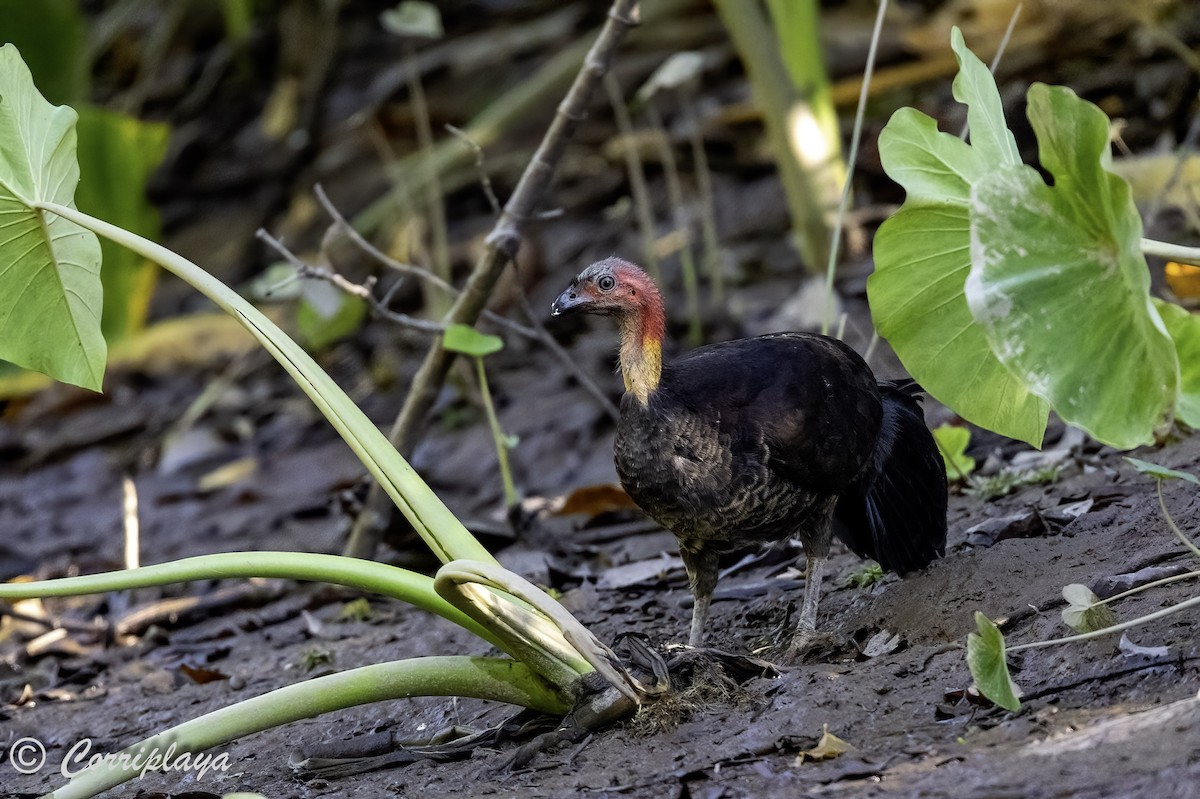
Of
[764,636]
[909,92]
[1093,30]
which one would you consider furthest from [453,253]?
[764,636]

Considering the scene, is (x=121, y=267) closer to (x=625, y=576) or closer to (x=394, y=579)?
(x=625, y=576)

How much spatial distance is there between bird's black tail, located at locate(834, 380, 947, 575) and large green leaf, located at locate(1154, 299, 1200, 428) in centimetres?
112

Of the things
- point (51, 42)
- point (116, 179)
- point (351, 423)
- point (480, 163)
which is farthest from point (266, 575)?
point (51, 42)

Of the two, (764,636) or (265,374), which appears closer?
(764,636)

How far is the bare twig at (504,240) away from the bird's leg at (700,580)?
1.19m

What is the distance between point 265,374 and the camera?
8.11 metres

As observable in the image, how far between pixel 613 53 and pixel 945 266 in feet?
4.46

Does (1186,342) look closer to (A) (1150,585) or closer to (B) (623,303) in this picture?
(A) (1150,585)

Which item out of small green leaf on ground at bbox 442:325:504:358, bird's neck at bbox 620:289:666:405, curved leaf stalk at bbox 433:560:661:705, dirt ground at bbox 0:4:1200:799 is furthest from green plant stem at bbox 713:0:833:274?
curved leaf stalk at bbox 433:560:661:705

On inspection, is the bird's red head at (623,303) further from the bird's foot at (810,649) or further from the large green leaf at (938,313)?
the bird's foot at (810,649)

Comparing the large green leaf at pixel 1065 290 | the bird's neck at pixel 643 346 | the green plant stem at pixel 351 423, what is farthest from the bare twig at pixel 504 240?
the large green leaf at pixel 1065 290

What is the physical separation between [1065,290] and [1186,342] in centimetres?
25

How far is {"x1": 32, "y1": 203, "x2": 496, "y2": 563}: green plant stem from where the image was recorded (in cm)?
306

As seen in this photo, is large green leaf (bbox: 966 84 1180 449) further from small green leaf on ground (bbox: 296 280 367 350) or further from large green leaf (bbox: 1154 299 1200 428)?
small green leaf on ground (bbox: 296 280 367 350)
